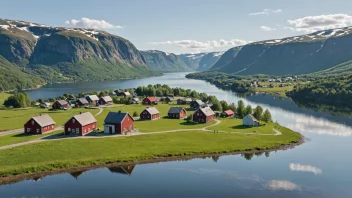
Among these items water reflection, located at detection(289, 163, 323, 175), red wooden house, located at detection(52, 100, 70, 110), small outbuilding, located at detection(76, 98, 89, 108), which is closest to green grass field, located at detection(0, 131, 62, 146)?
water reflection, located at detection(289, 163, 323, 175)

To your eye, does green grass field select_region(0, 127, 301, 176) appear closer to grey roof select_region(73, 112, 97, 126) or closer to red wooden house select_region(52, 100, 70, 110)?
grey roof select_region(73, 112, 97, 126)

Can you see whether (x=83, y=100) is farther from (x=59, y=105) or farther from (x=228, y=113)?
(x=228, y=113)

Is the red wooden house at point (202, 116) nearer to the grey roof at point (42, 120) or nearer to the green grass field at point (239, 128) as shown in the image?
the green grass field at point (239, 128)

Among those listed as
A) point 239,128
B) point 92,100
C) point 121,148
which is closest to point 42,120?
point 121,148

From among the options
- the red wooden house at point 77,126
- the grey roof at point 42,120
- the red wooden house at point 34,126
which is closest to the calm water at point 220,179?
the red wooden house at point 77,126

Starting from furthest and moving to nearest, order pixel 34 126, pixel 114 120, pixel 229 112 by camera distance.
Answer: pixel 229 112
pixel 114 120
pixel 34 126

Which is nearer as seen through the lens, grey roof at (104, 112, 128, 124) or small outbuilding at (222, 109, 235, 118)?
grey roof at (104, 112, 128, 124)

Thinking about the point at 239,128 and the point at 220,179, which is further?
the point at 239,128

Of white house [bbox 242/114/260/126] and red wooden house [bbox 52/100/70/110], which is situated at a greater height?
red wooden house [bbox 52/100/70/110]

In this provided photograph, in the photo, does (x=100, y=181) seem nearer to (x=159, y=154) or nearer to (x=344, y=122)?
(x=159, y=154)

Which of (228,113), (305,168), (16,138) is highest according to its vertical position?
(228,113)
